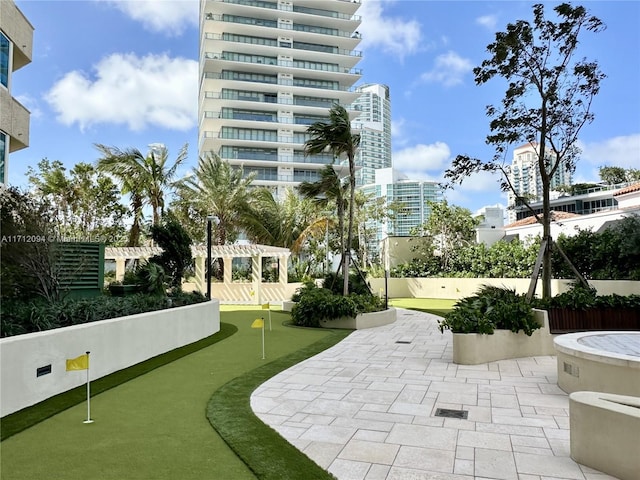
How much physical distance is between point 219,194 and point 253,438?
74.8ft

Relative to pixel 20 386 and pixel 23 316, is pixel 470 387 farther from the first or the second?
pixel 23 316

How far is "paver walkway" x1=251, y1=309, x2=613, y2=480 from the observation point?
393 centimetres

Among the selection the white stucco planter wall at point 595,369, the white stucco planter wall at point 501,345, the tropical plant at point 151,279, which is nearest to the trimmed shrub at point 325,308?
the tropical plant at point 151,279

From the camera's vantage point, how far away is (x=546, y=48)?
11.2 metres

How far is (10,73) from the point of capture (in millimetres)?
12008

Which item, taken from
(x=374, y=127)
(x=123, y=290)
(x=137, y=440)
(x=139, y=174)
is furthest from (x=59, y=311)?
(x=374, y=127)

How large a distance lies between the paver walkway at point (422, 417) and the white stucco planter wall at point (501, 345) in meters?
0.21

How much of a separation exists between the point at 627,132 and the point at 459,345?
16.1 m

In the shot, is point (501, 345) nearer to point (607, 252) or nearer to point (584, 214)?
point (607, 252)

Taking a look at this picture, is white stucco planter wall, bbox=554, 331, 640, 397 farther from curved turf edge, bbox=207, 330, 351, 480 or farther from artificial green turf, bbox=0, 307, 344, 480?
artificial green turf, bbox=0, 307, 344, 480

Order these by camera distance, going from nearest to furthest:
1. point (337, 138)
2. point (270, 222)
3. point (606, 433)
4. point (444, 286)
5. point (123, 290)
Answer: point (606, 433) → point (123, 290) → point (337, 138) → point (444, 286) → point (270, 222)

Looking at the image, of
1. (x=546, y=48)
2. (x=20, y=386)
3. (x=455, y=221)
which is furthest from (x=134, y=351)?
(x=455, y=221)

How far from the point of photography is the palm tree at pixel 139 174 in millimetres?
22031

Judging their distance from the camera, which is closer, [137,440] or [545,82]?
[137,440]
